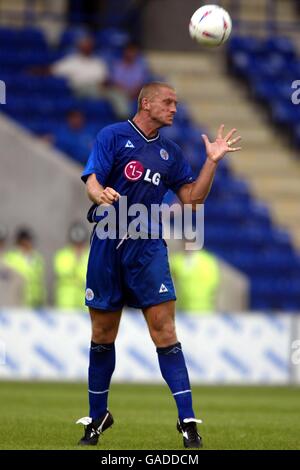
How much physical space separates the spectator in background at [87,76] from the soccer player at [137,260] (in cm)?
1317

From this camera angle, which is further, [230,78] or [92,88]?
[230,78]

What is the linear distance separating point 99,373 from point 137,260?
0.81m

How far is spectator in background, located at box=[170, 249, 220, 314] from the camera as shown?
62.5ft

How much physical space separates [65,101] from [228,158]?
3084 mm

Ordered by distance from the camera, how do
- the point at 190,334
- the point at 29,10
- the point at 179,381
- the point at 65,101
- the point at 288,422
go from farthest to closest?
1. the point at 29,10
2. the point at 65,101
3. the point at 190,334
4. the point at 288,422
5. the point at 179,381

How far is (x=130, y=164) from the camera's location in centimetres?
915

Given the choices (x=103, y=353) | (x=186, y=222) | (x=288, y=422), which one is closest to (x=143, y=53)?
(x=186, y=222)

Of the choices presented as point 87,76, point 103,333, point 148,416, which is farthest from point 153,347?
point 103,333

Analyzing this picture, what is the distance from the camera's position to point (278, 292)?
68.4ft

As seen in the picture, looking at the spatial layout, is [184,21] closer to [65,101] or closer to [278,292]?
[65,101]

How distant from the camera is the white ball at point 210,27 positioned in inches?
395

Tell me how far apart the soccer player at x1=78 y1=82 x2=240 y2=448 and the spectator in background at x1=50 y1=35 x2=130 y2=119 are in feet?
43.2

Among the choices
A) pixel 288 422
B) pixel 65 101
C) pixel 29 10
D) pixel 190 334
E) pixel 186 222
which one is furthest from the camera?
pixel 29 10
